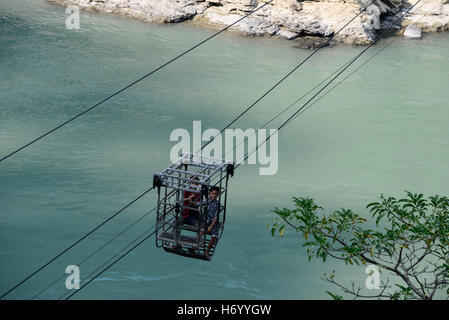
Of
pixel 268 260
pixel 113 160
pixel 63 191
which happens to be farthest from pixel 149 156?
pixel 268 260

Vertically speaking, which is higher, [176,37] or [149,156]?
[176,37]

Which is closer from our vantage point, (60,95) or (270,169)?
(270,169)

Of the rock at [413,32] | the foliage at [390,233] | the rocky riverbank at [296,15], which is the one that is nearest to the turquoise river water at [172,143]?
the rock at [413,32]

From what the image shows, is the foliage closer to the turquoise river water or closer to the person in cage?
the person in cage

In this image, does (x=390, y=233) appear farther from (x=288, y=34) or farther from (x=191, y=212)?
(x=288, y=34)

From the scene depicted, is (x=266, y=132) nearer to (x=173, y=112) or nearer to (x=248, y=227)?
(x=173, y=112)

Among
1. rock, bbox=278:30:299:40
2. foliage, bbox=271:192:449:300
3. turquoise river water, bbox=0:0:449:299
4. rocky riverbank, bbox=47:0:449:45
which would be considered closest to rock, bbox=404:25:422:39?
rocky riverbank, bbox=47:0:449:45
